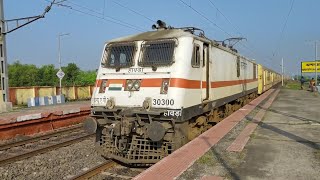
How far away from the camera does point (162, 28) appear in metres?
10.4

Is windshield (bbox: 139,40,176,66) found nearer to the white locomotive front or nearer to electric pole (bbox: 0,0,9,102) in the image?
the white locomotive front

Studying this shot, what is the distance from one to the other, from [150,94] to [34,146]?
536cm

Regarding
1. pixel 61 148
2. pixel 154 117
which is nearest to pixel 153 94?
pixel 154 117

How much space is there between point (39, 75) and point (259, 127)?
61.6 m

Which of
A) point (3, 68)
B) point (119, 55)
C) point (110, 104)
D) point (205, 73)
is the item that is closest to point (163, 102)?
point (110, 104)

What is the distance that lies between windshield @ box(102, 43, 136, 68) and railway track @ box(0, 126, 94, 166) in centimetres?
331

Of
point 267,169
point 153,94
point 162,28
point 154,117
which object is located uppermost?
point 162,28

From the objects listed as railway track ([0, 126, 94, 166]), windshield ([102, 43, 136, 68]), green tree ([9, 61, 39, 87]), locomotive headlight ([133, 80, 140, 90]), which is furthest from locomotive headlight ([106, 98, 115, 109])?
green tree ([9, 61, 39, 87])

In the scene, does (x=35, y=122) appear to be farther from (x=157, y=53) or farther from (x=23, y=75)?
(x=23, y=75)

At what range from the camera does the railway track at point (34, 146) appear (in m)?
9.83

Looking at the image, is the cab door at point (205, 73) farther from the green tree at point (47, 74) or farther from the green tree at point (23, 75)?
the green tree at point (47, 74)

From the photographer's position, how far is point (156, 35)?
31.0 feet

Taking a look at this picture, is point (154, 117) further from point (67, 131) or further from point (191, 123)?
point (67, 131)

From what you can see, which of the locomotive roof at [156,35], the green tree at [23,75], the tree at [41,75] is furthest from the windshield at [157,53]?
the green tree at [23,75]
